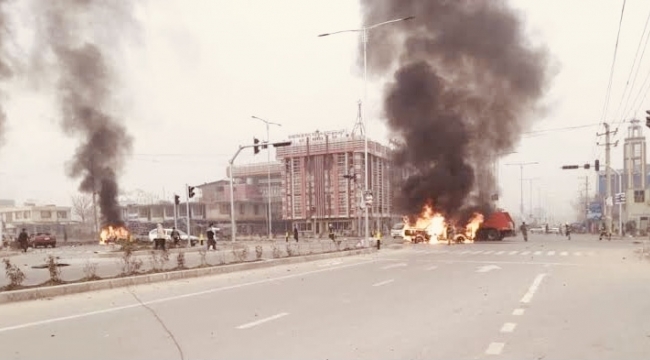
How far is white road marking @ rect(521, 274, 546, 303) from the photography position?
10078mm

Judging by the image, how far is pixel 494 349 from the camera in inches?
243

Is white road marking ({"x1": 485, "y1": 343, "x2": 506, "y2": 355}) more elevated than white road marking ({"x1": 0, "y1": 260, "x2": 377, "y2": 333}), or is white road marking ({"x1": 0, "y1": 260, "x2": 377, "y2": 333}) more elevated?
white road marking ({"x1": 485, "y1": 343, "x2": 506, "y2": 355})

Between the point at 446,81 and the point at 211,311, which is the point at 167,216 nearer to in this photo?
the point at 446,81

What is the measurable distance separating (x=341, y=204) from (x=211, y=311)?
57.7 meters

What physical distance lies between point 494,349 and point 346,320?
248 cm

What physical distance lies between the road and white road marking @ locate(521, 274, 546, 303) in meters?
0.02

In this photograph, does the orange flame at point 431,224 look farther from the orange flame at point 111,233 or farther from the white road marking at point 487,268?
the orange flame at point 111,233

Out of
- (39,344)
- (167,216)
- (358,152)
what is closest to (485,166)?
(358,152)

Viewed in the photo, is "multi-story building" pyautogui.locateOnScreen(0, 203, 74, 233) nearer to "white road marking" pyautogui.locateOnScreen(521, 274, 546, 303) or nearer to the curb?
the curb

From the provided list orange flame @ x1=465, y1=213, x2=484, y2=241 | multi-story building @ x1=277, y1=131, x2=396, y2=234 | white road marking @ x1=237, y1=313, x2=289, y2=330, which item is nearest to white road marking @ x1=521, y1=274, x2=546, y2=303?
white road marking @ x1=237, y1=313, x2=289, y2=330

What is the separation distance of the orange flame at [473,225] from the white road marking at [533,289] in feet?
82.9

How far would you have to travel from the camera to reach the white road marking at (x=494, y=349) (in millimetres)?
6031

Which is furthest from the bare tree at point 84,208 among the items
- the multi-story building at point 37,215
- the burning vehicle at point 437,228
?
the burning vehicle at point 437,228

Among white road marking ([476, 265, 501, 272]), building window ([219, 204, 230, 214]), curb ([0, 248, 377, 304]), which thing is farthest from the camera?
building window ([219, 204, 230, 214])
